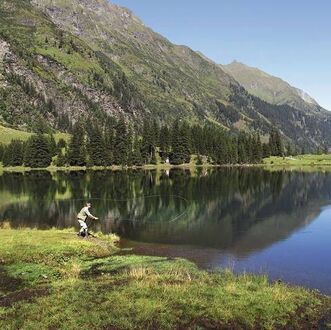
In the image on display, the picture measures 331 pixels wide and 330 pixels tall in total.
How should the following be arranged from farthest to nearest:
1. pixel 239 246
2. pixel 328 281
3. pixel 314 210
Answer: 1. pixel 314 210
2. pixel 239 246
3. pixel 328 281

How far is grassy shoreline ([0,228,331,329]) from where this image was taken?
2595cm

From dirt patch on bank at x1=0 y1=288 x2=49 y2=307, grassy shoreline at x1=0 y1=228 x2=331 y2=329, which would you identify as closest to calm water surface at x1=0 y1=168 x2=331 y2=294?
grassy shoreline at x1=0 y1=228 x2=331 y2=329

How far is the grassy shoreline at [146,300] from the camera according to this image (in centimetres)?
2595

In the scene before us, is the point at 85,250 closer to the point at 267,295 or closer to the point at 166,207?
the point at 267,295

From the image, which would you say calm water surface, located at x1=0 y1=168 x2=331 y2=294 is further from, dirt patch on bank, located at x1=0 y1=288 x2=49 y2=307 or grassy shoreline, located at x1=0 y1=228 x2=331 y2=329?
dirt patch on bank, located at x1=0 y1=288 x2=49 y2=307

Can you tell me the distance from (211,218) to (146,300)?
5626cm

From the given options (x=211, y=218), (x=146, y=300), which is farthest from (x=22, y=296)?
(x=211, y=218)

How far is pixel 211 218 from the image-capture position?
83.8m

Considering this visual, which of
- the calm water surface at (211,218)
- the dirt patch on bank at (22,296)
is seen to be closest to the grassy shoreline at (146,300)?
the dirt patch on bank at (22,296)

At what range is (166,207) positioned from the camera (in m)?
98.2

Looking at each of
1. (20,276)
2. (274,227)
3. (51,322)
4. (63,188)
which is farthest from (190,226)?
(63,188)

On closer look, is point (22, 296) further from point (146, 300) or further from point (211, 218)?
point (211, 218)

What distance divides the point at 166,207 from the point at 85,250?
4919cm

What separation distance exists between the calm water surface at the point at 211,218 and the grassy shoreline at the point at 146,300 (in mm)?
11485
